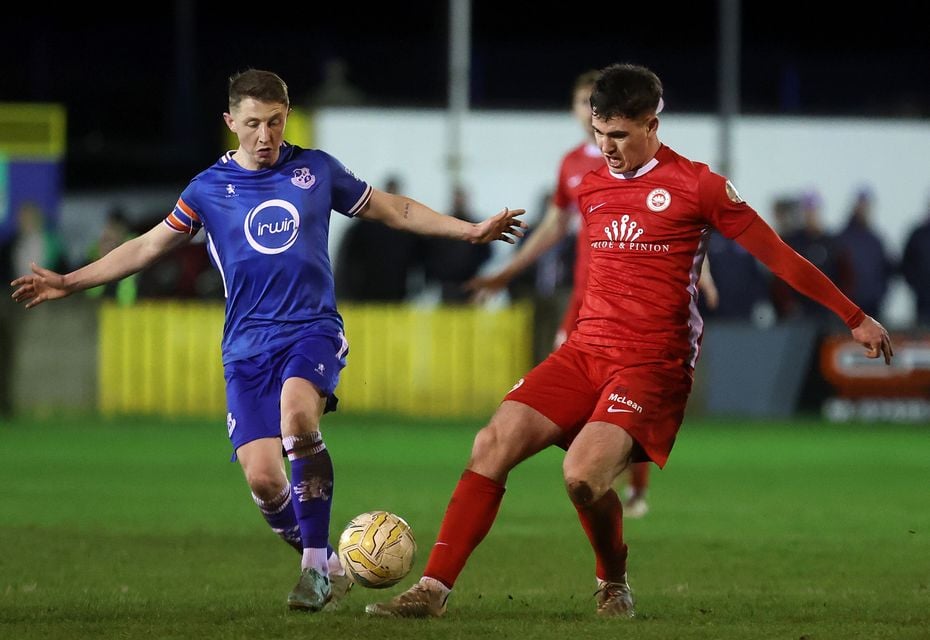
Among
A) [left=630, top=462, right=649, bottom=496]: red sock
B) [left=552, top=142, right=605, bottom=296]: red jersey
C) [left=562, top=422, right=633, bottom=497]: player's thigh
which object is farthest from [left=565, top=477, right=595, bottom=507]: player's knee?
[left=630, top=462, right=649, bottom=496]: red sock

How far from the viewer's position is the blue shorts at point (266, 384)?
24.6 ft

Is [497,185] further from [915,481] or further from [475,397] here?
[915,481]

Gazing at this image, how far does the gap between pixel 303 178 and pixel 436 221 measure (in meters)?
0.59

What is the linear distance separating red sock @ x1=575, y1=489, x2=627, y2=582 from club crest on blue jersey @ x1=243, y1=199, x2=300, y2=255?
166cm

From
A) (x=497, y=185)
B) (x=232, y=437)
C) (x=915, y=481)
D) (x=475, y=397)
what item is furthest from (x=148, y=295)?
(x=232, y=437)

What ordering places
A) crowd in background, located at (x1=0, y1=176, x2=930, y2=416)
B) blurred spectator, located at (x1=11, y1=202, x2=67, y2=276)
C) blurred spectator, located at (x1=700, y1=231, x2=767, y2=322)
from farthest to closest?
blurred spectator, located at (x1=11, y1=202, x2=67, y2=276) < blurred spectator, located at (x1=700, y1=231, x2=767, y2=322) < crowd in background, located at (x1=0, y1=176, x2=930, y2=416)

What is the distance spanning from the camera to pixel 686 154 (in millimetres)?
24359

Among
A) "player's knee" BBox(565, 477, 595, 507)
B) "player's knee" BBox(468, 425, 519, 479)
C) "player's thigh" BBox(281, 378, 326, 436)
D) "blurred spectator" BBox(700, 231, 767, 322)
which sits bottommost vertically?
"blurred spectator" BBox(700, 231, 767, 322)

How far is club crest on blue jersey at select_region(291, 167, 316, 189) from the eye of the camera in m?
7.67

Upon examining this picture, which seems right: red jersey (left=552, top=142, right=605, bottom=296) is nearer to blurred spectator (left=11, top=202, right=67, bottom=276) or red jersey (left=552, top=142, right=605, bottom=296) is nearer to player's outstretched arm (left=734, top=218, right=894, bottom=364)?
player's outstretched arm (left=734, top=218, right=894, bottom=364)

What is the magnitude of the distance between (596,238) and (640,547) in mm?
2931

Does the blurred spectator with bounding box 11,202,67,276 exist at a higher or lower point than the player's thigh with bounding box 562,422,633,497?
lower

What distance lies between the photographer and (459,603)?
764 centimetres

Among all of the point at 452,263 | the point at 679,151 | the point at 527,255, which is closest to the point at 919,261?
the point at 679,151
